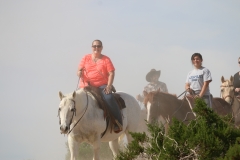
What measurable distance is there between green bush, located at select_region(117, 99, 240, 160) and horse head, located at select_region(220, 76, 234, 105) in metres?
9.23

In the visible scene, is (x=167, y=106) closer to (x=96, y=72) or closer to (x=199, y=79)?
(x=199, y=79)

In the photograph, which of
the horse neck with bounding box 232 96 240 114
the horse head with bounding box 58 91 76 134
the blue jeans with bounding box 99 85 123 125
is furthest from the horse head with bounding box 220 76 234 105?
the horse head with bounding box 58 91 76 134

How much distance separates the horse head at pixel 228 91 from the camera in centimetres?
1502

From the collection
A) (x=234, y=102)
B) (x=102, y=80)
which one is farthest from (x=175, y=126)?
(x=234, y=102)

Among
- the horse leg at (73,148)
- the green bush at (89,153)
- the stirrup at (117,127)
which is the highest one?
the stirrup at (117,127)

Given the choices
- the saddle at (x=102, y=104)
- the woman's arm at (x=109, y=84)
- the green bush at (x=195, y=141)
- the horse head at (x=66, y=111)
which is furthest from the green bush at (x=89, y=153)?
the green bush at (x=195, y=141)

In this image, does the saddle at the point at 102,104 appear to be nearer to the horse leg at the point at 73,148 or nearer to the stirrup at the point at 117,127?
the stirrup at the point at 117,127

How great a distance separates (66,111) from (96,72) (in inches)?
64.2

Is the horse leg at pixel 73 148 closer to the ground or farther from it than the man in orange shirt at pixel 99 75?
closer to the ground

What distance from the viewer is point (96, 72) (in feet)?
38.8

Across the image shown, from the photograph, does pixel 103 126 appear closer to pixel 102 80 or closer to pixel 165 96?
pixel 102 80

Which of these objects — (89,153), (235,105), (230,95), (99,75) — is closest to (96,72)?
(99,75)

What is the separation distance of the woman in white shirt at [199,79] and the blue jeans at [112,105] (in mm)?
1616

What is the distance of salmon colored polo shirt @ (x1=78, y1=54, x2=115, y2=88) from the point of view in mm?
11820
